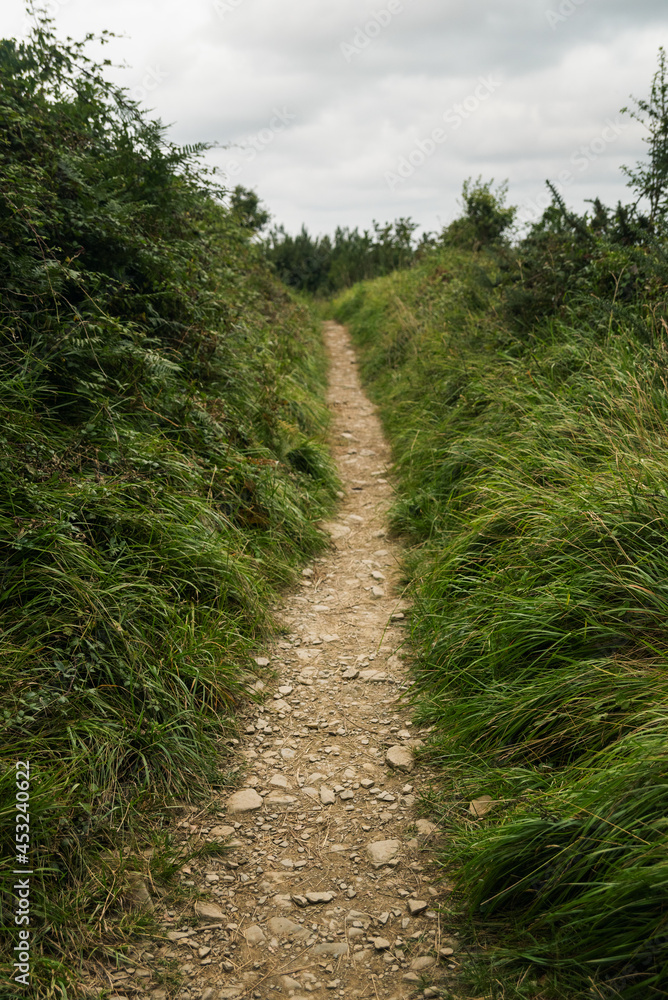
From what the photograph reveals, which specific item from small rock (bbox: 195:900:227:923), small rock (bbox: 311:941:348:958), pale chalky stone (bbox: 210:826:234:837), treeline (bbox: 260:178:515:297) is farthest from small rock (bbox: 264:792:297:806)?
treeline (bbox: 260:178:515:297)

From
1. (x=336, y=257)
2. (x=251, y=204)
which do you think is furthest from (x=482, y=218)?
(x=336, y=257)

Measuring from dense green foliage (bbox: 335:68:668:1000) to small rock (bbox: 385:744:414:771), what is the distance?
0.15 meters

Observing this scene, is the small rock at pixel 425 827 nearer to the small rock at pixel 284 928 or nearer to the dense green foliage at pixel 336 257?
the small rock at pixel 284 928

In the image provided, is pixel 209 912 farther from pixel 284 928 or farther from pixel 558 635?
pixel 558 635

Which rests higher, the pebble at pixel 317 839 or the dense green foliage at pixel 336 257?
the dense green foliage at pixel 336 257

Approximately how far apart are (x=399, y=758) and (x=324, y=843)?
0.56 m

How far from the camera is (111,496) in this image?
3.27m

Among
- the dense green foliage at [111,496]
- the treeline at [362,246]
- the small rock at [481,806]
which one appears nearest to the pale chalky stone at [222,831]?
the dense green foliage at [111,496]

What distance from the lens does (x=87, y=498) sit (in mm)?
3080

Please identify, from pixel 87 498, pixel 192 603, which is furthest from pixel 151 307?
pixel 192 603

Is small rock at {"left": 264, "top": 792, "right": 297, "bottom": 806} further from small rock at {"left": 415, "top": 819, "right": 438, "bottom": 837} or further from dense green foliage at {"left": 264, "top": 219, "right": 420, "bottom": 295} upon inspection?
dense green foliage at {"left": 264, "top": 219, "right": 420, "bottom": 295}

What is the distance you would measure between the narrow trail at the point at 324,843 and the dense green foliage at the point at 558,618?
0.20m

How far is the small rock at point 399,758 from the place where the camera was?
2920mm

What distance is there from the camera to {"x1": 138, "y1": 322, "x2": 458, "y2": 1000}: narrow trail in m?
2.07
